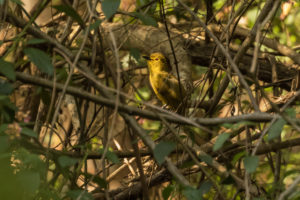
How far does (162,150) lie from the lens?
1.56m

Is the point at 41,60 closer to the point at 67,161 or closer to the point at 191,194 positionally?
the point at 67,161

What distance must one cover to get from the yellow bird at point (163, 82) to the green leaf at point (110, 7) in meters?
2.53

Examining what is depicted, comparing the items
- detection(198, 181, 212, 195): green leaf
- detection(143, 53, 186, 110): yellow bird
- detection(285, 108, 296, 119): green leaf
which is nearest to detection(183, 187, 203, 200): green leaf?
detection(198, 181, 212, 195): green leaf

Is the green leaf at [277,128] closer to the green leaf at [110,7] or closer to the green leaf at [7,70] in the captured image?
the green leaf at [110,7]

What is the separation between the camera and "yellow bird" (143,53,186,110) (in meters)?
4.38

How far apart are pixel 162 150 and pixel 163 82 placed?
2853mm

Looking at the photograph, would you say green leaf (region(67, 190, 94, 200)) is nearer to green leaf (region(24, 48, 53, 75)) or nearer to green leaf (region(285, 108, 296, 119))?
green leaf (region(24, 48, 53, 75))

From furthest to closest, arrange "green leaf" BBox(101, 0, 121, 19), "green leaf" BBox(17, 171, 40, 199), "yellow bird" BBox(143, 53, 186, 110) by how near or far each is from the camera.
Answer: "yellow bird" BBox(143, 53, 186, 110)
"green leaf" BBox(101, 0, 121, 19)
"green leaf" BBox(17, 171, 40, 199)

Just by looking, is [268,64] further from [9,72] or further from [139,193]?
[9,72]

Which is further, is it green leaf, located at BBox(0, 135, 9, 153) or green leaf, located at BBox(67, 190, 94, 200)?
green leaf, located at BBox(67, 190, 94, 200)

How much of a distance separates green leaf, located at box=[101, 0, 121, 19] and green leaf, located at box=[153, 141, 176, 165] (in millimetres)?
524

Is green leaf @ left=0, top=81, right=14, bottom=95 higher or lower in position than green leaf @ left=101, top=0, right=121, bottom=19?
lower

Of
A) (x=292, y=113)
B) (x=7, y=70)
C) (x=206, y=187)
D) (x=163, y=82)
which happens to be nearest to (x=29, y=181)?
(x=7, y=70)

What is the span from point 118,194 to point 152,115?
1303mm
